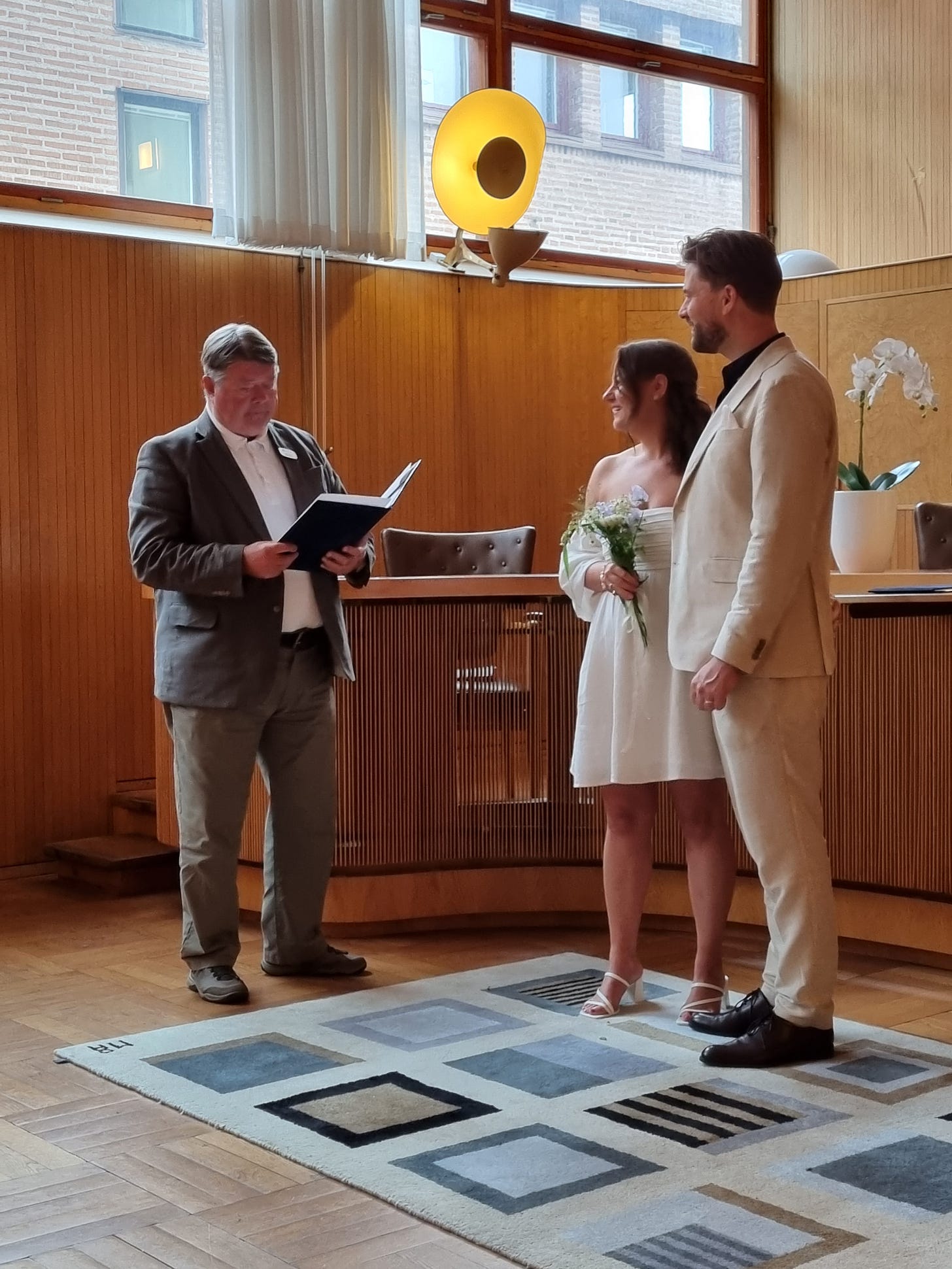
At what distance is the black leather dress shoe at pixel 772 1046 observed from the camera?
3033 mm

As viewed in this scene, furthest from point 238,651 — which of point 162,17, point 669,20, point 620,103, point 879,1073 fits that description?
point 669,20

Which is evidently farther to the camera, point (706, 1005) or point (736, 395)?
point (706, 1005)

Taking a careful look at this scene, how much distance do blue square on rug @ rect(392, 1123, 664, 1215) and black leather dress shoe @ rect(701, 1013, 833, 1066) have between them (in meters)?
0.50

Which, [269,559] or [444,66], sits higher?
[444,66]

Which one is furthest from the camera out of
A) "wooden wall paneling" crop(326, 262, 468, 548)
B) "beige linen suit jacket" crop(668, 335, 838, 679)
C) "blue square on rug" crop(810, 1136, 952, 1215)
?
"wooden wall paneling" crop(326, 262, 468, 548)

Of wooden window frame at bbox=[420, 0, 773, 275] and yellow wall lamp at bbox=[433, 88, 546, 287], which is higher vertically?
wooden window frame at bbox=[420, 0, 773, 275]

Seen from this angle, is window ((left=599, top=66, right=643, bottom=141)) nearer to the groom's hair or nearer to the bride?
the bride

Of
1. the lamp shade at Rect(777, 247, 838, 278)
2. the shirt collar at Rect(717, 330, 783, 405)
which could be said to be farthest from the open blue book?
the lamp shade at Rect(777, 247, 838, 278)

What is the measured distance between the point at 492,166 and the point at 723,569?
3.72 metres

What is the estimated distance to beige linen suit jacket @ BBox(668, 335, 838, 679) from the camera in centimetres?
289

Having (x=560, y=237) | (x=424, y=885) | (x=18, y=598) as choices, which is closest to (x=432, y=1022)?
(x=424, y=885)

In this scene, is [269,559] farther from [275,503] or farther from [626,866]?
[626,866]

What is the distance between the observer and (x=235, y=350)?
143 inches

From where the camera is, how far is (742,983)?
3803 millimetres
